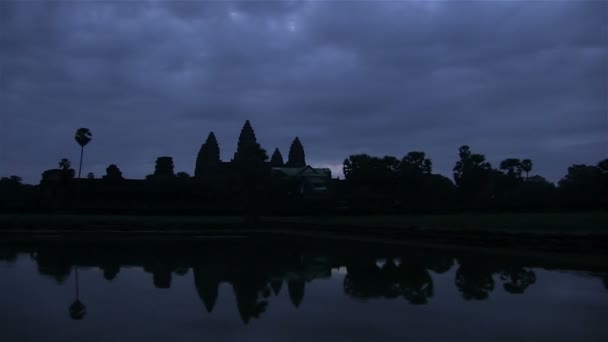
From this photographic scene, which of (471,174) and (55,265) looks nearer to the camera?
(55,265)

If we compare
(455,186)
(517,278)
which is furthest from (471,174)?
(517,278)

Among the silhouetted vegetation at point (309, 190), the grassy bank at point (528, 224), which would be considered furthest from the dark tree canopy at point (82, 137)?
the grassy bank at point (528, 224)

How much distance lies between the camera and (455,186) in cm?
7744

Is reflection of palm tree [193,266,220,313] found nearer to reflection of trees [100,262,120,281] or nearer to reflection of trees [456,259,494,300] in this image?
reflection of trees [100,262,120,281]

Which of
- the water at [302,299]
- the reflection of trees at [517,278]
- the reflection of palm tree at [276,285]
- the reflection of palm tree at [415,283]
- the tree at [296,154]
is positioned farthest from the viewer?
the tree at [296,154]

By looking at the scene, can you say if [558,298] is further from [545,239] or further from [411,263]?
[545,239]

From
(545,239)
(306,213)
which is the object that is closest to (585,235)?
(545,239)

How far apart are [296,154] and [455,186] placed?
37752mm

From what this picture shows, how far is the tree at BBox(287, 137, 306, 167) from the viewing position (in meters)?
102

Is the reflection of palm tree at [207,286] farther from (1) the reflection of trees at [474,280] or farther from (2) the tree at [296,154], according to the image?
(2) the tree at [296,154]

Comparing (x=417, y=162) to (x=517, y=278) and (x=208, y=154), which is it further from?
(x=517, y=278)

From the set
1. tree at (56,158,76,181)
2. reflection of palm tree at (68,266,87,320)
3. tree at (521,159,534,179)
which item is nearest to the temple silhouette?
tree at (56,158,76,181)

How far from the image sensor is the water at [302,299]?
24.2ft

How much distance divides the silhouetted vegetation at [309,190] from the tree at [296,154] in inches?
620
